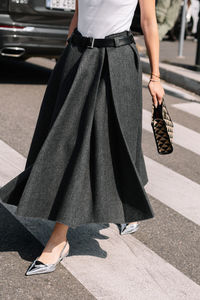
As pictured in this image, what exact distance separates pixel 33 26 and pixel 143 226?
161 inches

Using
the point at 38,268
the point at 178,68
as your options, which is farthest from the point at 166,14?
the point at 38,268

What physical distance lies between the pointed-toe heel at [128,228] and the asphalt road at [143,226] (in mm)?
37

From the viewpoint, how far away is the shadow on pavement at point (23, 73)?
787cm

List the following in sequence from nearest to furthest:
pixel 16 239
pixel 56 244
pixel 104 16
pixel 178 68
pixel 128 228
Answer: pixel 104 16 → pixel 56 244 → pixel 16 239 → pixel 128 228 → pixel 178 68

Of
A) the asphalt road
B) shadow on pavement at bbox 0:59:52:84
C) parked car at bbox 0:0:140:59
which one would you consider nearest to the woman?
the asphalt road

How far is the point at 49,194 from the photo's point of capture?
3.07 m

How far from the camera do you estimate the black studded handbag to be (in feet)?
10.4

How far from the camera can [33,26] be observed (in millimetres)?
7215

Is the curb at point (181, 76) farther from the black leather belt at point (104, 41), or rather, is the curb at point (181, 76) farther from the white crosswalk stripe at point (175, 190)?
the black leather belt at point (104, 41)

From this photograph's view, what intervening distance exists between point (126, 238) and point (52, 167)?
789 millimetres

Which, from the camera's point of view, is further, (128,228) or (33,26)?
(33,26)

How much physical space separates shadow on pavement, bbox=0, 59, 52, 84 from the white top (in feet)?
15.3

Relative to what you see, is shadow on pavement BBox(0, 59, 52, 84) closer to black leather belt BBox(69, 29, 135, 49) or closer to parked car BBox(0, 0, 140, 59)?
parked car BBox(0, 0, 140, 59)

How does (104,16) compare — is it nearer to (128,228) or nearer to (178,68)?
(128,228)
